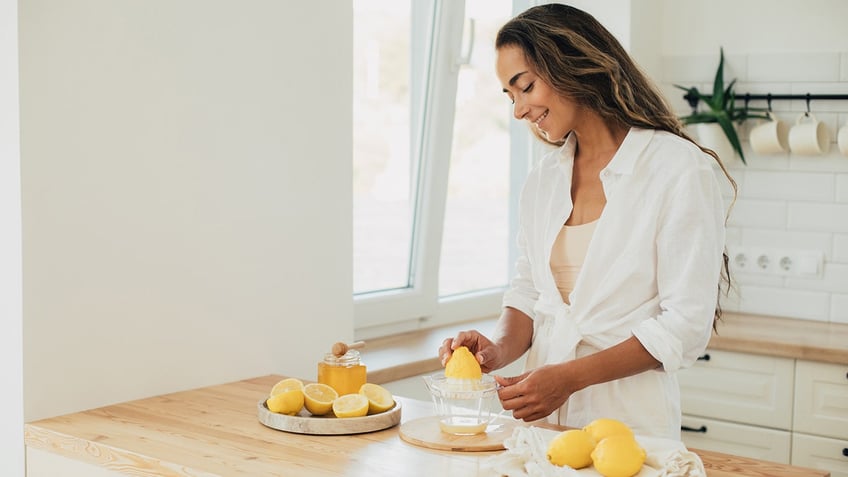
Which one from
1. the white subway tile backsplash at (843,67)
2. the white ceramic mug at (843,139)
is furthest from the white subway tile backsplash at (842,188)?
the white subway tile backsplash at (843,67)

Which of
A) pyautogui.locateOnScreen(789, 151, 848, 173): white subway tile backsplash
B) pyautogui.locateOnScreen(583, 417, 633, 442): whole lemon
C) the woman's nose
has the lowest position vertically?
pyautogui.locateOnScreen(583, 417, 633, 442): whole lemon

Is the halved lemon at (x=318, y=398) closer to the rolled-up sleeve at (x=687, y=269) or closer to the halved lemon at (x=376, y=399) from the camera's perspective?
the halved lemon at (x=376, y=399)

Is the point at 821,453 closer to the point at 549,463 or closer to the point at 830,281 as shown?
the point at 830,281

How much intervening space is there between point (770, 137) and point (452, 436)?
2.32 metres

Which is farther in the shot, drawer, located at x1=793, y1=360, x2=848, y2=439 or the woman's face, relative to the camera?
drawer, located at x1=793, y1=360, x2=848, y2=439

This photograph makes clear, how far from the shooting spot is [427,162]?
3398 millimetres

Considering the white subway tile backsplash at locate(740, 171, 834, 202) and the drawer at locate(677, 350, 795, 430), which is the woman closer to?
the drawer at locate(677, 350, 795, 430)

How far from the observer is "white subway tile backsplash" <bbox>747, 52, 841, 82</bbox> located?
11.6ft

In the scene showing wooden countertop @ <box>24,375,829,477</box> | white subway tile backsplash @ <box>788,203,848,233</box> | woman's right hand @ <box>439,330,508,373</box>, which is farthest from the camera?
white subway tile backsplash @ <box>788,203,848,233</box>

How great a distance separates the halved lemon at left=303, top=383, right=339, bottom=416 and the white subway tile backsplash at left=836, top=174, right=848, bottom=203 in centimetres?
239

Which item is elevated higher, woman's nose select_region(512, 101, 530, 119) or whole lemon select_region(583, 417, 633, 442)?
woman's nose select_region(512, 101, 530, 119)

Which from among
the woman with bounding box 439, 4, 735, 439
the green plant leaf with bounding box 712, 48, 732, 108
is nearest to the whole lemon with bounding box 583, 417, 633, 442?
the woman with bounding box 439, 4, 735, 439

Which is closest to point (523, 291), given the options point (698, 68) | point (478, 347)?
point (478, 347)

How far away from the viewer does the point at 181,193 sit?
2125mm
